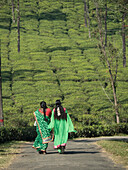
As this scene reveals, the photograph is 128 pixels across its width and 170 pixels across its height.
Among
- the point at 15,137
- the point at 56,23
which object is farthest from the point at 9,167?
the point at 56,23

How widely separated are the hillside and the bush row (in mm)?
4942

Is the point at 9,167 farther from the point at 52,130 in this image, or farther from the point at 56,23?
the point at 56,23

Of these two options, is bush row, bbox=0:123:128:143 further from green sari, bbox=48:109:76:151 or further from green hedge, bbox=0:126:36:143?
green sari, bbox=48:109:76:151

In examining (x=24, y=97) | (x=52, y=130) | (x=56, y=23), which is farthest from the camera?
(x=56, y=23)

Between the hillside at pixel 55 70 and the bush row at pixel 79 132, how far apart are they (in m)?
4.94

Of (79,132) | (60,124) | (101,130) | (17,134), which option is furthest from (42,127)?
(101,130)

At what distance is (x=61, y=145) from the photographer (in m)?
12.6

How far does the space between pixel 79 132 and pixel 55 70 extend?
26.1 m

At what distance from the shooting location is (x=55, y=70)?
49.5 metres

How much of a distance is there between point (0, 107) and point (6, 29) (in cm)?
4900

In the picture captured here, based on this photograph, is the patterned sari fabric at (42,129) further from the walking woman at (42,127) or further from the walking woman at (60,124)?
the walking woman at (60,124)

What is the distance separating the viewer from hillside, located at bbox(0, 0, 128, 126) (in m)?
35.8

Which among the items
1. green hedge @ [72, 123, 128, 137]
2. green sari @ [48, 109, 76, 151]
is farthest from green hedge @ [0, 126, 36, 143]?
green sari @ [48, 109, 76, 151]

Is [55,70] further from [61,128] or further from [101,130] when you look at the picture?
[61,128]
